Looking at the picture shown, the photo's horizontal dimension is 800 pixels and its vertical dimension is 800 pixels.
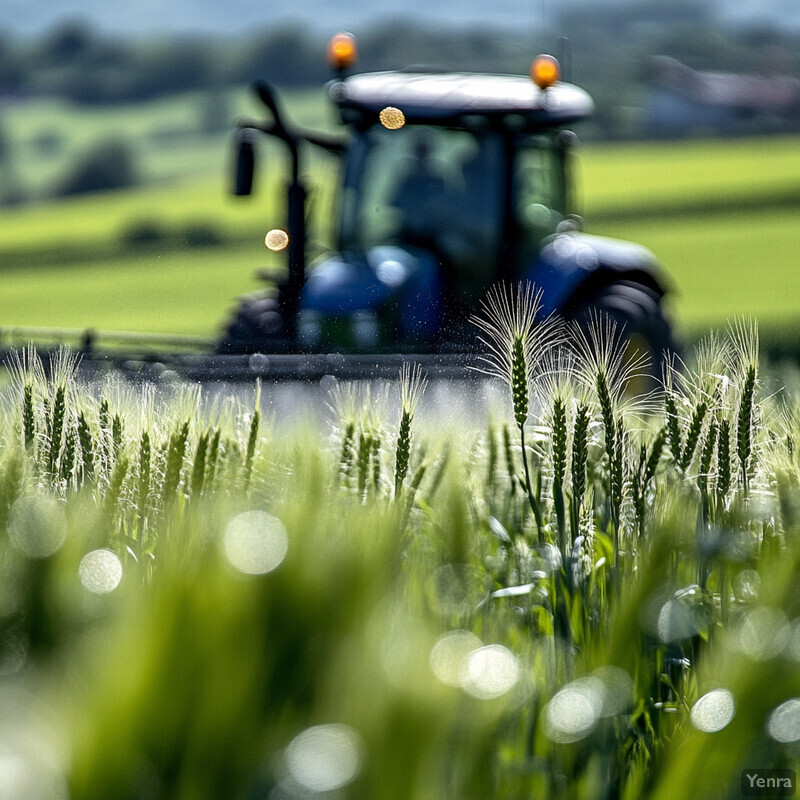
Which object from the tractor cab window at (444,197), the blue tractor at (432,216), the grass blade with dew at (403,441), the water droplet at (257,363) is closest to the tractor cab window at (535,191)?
the blue tractor at (432,216)

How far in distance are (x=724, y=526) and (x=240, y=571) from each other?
0.94m

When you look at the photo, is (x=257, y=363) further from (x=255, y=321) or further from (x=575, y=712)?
(x=255, y=321)

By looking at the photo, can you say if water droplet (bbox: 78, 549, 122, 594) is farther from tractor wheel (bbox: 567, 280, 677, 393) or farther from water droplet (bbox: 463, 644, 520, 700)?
tractor wheel (bbox: 567, 280, 677, 393)

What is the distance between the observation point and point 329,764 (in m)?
0.40

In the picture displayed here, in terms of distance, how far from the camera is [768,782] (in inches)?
26.5

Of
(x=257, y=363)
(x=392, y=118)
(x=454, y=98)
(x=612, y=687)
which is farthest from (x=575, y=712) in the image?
(x=392, y=118)

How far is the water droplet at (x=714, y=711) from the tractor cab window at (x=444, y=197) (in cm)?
364

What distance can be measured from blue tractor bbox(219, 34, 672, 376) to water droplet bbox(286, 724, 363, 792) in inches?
142

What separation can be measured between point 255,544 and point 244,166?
385cm

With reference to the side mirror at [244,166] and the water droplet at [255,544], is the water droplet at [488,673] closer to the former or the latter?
the water droplet at [255,544]

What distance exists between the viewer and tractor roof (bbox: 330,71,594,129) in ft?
14.2

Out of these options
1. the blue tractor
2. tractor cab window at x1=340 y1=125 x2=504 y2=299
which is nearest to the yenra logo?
the blue tractor

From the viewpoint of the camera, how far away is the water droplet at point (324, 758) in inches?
15.5

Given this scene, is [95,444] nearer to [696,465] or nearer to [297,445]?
[297,445]
